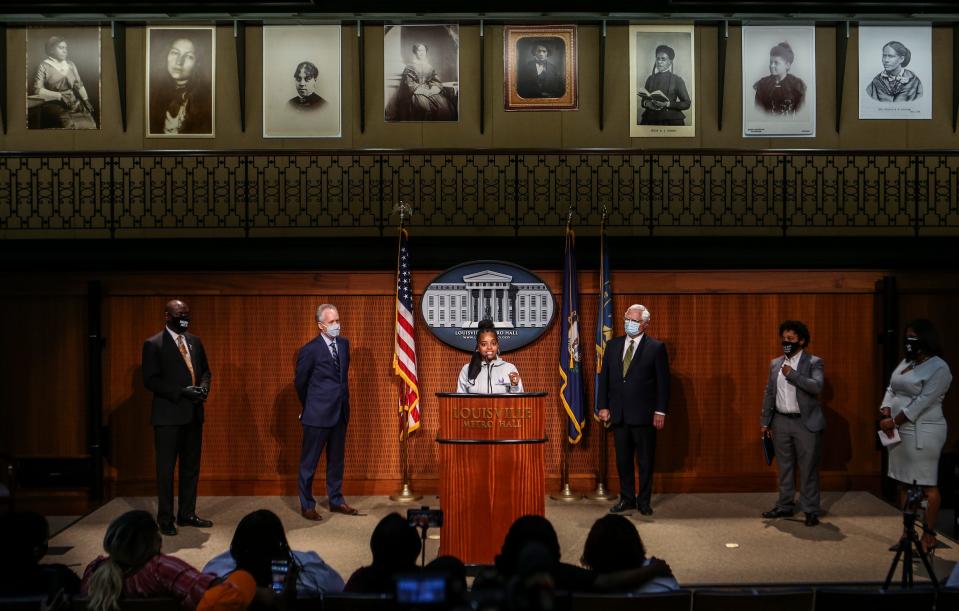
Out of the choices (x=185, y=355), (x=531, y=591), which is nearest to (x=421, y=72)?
(x=185, y=355)

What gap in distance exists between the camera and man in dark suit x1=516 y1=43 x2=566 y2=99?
1177 cm

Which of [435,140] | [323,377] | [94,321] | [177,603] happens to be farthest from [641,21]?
[177,603]

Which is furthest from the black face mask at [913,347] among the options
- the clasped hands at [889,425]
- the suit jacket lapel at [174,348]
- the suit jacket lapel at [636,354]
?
the suit jacket lapel at [174,348]

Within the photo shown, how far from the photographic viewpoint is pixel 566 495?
8648 millimetres

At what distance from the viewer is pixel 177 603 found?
11.0ft

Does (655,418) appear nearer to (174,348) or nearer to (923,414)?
(923,414)

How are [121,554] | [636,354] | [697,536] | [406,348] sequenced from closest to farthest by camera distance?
[121,554]
[697,536]
[636,354]
[406,348]

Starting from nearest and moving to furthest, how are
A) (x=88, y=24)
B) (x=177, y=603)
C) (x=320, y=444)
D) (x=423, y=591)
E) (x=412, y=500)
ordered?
(x=423, y=591) < (x=177, y=603) < (x=320, y=444) < (x=412, y=500) < (x=88, y=24)

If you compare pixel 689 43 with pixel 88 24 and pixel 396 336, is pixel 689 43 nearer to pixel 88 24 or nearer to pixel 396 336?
pixel 396 336

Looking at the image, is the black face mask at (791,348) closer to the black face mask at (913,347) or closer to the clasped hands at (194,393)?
the black face mask at (913,347)

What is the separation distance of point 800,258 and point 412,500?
437 centimetres

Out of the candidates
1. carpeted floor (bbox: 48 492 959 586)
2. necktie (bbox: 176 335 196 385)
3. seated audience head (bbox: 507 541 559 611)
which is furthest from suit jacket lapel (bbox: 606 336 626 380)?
seated audience head (bbox: 507 541 559 611)

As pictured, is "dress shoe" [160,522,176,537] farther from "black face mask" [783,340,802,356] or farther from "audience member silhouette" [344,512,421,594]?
"black face mask" [783,340,802,356]

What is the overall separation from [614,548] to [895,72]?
34.4 feet
